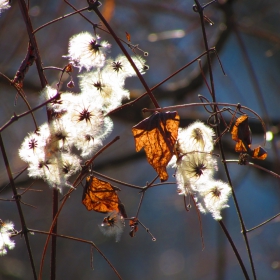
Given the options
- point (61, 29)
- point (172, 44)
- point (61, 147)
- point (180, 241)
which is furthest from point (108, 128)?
point (180, 241)

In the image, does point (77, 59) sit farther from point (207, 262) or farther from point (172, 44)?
point (207, 262)

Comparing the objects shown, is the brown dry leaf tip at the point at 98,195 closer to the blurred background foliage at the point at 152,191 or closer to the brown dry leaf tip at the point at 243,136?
the brown dry leaf tip at the point at 243,136

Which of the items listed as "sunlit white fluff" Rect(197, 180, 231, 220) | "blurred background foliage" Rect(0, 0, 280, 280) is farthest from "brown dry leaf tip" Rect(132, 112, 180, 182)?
"blurred background foliage" Rect(0, 0, 280, 280)

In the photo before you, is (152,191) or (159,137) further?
(152,191)

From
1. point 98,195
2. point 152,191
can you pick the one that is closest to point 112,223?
point 98,195

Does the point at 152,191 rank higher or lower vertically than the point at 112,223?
higher

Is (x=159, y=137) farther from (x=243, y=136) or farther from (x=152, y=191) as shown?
(x=152, y=191)
